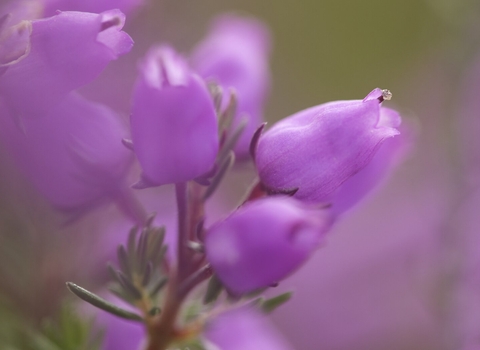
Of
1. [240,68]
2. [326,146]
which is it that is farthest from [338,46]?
[326,146]

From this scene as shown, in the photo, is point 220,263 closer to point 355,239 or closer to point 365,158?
point 365,158

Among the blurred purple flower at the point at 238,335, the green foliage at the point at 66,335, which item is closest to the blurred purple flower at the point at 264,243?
the green foliage at the point at 66,335

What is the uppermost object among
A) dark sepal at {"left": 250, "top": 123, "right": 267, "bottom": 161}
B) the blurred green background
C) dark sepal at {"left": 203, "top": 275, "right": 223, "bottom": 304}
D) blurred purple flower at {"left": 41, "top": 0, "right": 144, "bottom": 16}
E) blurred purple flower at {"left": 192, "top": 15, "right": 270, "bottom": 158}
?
blurred purple flower at {"left": 41, "top": 0, "right": 144, "bottom": 16}

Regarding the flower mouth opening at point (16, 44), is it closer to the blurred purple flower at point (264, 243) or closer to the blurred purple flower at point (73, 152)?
the blurred purple flower at point (73, 152)

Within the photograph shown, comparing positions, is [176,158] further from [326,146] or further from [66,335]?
[66,335]

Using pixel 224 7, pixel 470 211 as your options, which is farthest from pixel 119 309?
pixel 224 7

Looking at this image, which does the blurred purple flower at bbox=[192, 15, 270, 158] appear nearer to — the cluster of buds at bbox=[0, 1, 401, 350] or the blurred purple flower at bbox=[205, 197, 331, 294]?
the cluster of buds at bbox=[0, 1, 401, 350]

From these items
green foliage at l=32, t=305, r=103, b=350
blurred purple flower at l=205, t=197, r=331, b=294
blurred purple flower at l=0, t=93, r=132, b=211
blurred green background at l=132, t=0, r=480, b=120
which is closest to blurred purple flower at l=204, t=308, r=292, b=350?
green foliage at l=32, t=305, r=103, b=350
